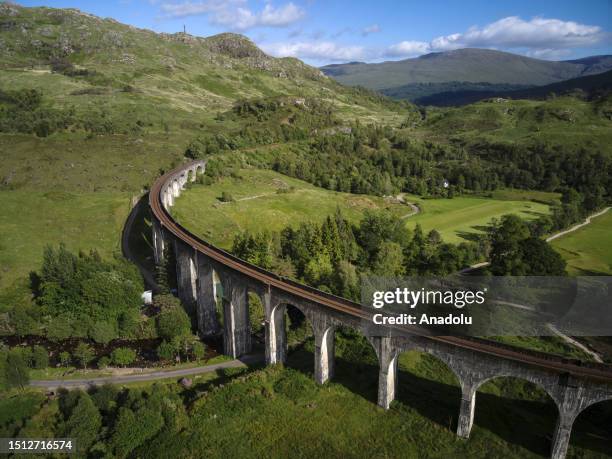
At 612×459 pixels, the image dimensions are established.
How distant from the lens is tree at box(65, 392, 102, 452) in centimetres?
3956

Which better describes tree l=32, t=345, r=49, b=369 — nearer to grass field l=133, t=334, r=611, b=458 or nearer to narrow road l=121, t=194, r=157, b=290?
narrow road l=121, t=194, r=157, b=290

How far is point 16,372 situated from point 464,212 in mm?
120166

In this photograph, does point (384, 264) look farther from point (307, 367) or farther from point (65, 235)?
point (65, 235)

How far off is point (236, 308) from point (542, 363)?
35166mm

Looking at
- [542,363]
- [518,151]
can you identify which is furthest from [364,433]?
[518,151]

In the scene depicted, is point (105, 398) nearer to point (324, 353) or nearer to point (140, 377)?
point (140, 377)

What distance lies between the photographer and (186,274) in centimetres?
6438

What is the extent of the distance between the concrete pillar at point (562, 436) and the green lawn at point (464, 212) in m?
71.4

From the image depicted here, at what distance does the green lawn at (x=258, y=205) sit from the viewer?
9941 cm

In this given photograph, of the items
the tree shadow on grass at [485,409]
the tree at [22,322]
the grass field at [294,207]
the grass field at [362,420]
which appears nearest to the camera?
the grass field at [362,420]

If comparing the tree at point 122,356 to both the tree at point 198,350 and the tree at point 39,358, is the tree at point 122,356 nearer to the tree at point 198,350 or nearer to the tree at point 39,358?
the tree at point 198,350

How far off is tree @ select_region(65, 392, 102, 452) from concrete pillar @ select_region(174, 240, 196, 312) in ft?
77.3

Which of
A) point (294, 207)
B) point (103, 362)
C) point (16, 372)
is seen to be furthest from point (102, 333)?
point (294, 207)

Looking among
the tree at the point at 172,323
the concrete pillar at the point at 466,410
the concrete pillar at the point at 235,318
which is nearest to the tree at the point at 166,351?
the tree at the point at 172,323
